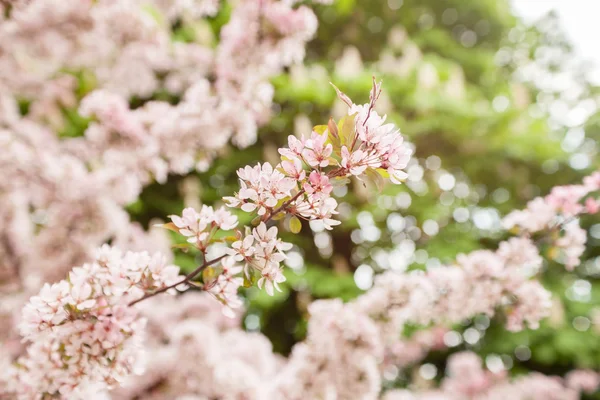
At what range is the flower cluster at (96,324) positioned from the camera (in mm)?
1121

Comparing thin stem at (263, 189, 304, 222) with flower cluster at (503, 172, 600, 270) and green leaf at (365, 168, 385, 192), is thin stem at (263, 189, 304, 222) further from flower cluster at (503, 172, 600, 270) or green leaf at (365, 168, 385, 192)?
flower cluster at (503, 172, 600, 270)

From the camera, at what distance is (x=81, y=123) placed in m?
4.64

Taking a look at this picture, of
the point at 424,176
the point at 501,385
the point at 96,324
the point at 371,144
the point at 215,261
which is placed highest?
the point at 371,144

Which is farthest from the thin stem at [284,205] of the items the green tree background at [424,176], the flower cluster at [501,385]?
the flower cluster at [501,385]

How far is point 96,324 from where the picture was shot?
3.82 ft

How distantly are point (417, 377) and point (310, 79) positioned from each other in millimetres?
2940

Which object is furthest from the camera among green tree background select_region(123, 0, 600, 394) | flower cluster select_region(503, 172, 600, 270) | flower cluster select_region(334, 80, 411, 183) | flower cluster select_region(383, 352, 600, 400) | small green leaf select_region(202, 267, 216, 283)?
green tree background select_region(123, 0, 600, 394)

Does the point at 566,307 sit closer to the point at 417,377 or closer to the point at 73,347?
the point at 417,377

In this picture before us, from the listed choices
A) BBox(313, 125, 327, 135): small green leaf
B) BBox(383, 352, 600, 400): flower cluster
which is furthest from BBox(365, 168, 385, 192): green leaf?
BBox(383, 352, 600, 400): flower cluster

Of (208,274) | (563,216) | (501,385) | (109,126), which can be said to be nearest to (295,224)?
(208,274)

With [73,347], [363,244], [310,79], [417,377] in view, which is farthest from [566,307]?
[73,347]

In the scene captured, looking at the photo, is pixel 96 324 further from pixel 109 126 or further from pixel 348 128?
pixel 109 126

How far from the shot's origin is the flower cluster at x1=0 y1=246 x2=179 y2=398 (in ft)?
3.68

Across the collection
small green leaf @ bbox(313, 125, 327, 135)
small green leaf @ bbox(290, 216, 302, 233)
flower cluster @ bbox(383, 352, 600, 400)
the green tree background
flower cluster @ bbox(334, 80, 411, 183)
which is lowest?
flower cluster @ bbox(383, 352, 600, 400)
